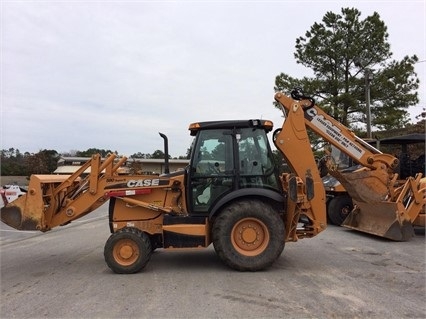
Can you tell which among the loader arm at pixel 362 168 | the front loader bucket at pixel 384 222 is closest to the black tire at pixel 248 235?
the loader arm at pixel 362 168

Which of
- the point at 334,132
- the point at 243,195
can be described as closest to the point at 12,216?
the point at 243,195

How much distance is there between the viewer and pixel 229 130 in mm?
7586

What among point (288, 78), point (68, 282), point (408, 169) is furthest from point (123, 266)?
point (288, 78)

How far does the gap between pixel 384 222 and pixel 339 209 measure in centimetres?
344

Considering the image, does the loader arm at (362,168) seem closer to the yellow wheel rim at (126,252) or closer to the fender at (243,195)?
the fender at (243,195)

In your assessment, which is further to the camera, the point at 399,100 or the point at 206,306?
the point at 399,100

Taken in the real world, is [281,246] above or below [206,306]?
above

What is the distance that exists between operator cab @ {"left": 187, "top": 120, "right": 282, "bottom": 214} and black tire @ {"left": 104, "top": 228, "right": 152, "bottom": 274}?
105cm

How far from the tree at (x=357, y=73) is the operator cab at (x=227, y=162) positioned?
20790 millimetres

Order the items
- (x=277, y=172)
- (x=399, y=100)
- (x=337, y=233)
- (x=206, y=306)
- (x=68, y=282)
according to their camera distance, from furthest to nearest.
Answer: (x=399, y=100) → (x=337, y=233) → (x=277, y=172) → (x=68, y=282) → (x=206, y=306)

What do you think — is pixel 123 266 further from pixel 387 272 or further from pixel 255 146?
pixel 387 272

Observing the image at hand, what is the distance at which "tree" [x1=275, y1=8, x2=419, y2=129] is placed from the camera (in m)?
27.9

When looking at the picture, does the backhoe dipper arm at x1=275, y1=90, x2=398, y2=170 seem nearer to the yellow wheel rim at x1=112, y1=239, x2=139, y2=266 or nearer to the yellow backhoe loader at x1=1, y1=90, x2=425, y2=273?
the yellow backhoe loader at x1=1, y1=90, x2=425, y2=273

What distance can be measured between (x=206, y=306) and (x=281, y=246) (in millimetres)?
2172
